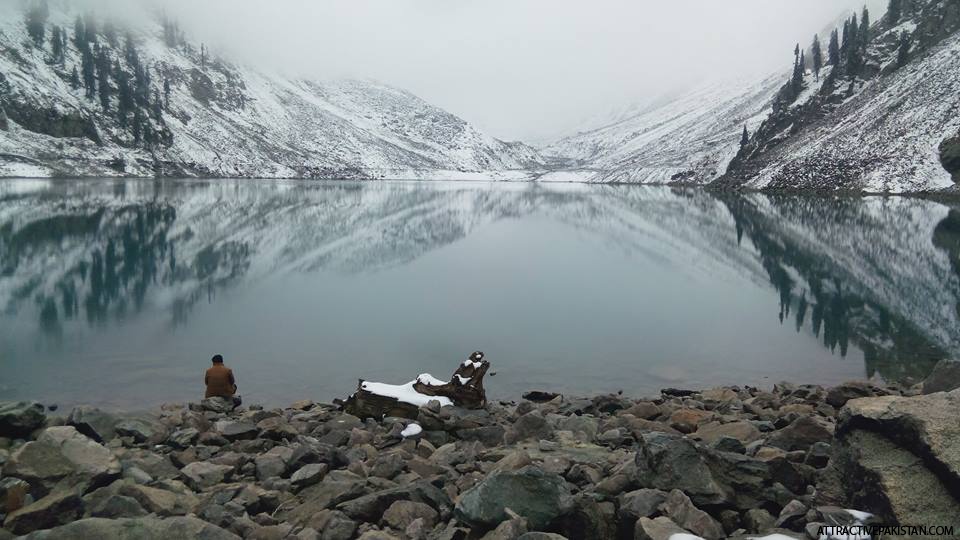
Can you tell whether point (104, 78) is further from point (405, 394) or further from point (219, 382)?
point (405, 394)

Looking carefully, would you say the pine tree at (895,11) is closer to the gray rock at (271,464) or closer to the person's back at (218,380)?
the person's back at (218,380)

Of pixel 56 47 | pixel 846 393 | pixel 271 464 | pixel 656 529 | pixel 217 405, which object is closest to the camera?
pixel 656 529

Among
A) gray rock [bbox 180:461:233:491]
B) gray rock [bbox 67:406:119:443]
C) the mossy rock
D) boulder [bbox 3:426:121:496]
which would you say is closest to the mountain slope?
the mossy rock

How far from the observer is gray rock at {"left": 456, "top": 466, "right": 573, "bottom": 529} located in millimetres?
7359

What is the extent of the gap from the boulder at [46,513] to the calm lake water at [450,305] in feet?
33.0

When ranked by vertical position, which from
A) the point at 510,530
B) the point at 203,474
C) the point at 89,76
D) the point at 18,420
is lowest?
the point at 203,474

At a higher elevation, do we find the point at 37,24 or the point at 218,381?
the point at 37,24

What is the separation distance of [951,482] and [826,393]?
11.3m

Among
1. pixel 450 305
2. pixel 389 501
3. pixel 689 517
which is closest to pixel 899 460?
pixel 689 517

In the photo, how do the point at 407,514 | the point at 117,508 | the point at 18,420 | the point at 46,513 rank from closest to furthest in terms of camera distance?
Result: the point at 46,513 → the point at 117,508 → the point at 407,514 → the point at 18,420

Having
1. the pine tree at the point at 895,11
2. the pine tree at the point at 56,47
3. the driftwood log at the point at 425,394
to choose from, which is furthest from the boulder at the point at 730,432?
the pine tree at the point at 56,47

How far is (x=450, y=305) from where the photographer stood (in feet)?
105

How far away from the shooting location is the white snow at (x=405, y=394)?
14.6 meters

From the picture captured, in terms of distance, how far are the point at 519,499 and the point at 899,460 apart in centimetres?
410
